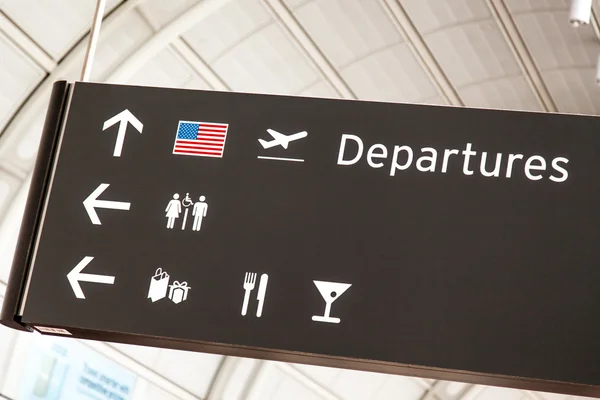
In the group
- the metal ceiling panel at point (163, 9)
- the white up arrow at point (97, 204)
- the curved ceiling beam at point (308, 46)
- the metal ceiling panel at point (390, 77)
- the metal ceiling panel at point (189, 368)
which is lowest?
the white up arrow at point (97, 204)

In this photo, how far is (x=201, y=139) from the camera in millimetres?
5395

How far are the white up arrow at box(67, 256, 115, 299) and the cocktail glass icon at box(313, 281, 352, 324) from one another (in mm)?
1045

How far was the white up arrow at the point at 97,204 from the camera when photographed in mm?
5262

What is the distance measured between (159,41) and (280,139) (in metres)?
9.32

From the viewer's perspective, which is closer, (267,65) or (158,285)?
(158,285)

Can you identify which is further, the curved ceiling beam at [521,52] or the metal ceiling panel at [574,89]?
the metal ceiling panel at [574,89]

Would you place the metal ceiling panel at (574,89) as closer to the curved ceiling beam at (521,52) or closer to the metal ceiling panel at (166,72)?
the curved ceiling beam at (521,52)

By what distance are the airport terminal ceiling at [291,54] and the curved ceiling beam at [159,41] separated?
0.02 meters

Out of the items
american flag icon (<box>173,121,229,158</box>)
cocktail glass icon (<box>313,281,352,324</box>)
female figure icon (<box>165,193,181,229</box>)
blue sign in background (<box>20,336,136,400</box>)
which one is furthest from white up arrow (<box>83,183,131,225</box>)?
blue sign in background (<box>20,336,136,400</box>)

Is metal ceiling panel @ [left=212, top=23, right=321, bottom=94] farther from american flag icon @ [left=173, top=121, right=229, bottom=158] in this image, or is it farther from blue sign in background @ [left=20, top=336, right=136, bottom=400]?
american flag icon @ [left=173, top=121, right=229, bottom=158]

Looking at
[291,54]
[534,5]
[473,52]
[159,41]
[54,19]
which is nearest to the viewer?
[534,5]

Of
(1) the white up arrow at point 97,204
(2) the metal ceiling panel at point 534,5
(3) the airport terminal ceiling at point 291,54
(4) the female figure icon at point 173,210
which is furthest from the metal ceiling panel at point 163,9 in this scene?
(4) the female figure icon at point 173,210

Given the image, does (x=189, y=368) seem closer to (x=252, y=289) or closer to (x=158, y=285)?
(x=158, y=285)

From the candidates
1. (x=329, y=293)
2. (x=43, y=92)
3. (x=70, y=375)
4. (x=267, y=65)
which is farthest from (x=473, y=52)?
(x=329, y=293)
